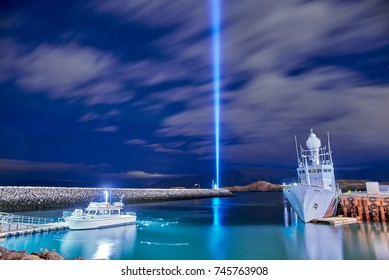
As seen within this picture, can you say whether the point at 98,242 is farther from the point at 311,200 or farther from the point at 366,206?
the point at 366,206

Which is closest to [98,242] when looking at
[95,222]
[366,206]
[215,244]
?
[95,222]

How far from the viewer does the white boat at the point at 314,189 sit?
17484 mm

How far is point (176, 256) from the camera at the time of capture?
10.5 m

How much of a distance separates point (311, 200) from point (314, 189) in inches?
31.4

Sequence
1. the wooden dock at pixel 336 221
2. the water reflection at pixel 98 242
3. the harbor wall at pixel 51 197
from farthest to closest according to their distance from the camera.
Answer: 1. the harbor wall at pixel 51 197
2. the wooden dock at pixel 336 221
3. the water reflection at pixel 98 242

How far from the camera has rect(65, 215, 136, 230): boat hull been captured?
16078 millimetres

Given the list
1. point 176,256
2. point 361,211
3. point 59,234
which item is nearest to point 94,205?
point 59,234

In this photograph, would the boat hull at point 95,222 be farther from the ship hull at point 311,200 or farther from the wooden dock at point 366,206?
the wooden dock at point 366,206

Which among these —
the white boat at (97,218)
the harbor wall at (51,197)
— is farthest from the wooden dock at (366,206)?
the harbor wall at (51,197)

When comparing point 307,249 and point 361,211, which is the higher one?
point 361,211
